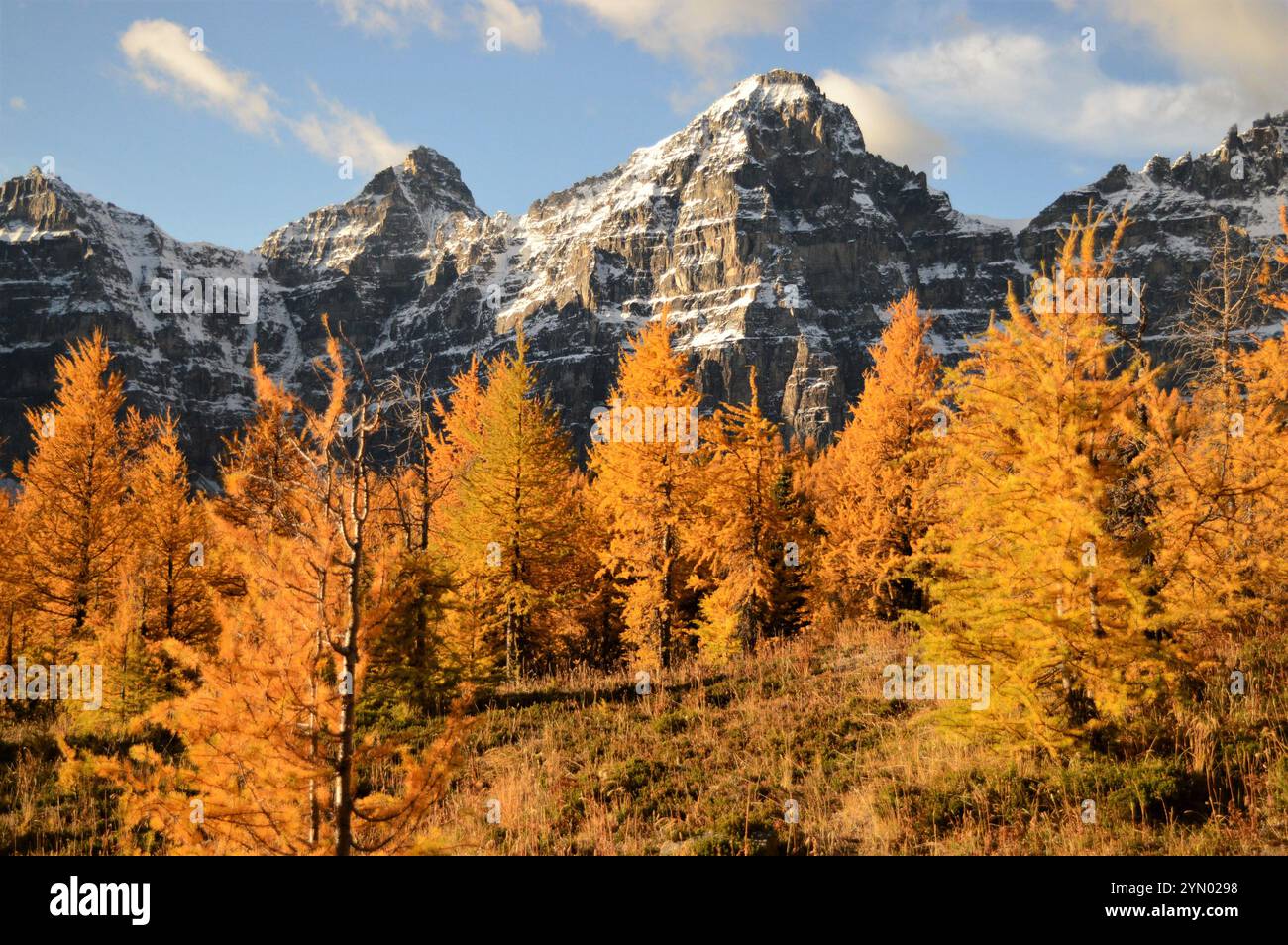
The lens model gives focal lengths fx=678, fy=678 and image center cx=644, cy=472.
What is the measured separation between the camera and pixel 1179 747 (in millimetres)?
7559

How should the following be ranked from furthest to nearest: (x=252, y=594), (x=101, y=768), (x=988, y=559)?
(x=988, y=559) → (x=252, y=594) → (x=101, y=768)

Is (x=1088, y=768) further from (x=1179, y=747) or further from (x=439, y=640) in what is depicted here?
(x=439, y=640)

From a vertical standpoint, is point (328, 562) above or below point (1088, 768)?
above

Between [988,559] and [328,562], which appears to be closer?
[328,562]

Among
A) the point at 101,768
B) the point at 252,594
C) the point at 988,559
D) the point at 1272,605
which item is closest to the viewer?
the point at 101,768

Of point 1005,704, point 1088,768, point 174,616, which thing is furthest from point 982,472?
point 174,616

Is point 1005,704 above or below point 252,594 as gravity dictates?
below

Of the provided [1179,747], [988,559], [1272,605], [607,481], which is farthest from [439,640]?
[1272,605]

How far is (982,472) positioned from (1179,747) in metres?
3.65

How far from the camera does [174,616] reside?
19562 mm

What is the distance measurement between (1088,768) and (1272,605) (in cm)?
768
